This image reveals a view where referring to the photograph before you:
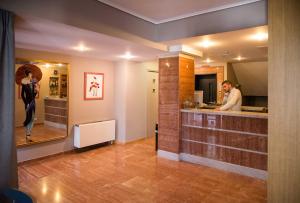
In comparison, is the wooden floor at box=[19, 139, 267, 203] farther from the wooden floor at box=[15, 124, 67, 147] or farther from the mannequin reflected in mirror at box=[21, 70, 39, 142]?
the mannequin reflected in mirror at box=[21, 70, 39, 142]

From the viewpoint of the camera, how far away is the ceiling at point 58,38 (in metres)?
2.77

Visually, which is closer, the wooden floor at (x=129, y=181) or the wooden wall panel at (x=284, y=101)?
the wooden wall panel at (x=284, y=101)

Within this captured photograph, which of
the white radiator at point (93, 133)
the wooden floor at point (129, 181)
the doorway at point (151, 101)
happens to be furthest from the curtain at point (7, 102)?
the doorway at point (151, 101)

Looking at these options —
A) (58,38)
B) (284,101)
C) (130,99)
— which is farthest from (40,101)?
(284,101)

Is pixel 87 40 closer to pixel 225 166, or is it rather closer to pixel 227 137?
pixel 227 137

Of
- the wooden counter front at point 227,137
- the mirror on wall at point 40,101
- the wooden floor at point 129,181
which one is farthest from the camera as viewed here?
the mirror on wall at point 40,101

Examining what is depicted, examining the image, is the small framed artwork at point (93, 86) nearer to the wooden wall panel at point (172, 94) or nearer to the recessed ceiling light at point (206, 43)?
the wooden wall panel at point (172, 94)

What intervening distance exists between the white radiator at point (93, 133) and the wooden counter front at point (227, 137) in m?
2.04

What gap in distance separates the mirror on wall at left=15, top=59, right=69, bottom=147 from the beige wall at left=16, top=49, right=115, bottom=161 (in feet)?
0.46

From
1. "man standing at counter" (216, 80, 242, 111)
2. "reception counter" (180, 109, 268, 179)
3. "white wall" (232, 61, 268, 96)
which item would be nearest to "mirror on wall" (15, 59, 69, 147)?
"reception counter" (180, 109, 268, 179)

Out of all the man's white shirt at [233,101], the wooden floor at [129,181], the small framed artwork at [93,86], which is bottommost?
the wooden floor at [129,181]

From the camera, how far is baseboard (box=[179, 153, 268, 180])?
375 centimetres

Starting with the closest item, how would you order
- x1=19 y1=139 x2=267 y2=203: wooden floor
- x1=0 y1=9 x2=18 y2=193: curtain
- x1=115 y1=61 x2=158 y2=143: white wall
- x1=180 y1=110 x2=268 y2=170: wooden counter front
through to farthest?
x1=0 y1=9 x2=18 y2=193: curtain < x1=19 y1=139 x2=267 y2=203: wooden floor < x1=180 y1=110 x2=268 y2=170: wooden counter front < x1=115 y1=61 x2=158 y2=143: white wall

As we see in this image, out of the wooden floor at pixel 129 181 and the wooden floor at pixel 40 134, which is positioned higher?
the wooden floor at pixel 40 134
